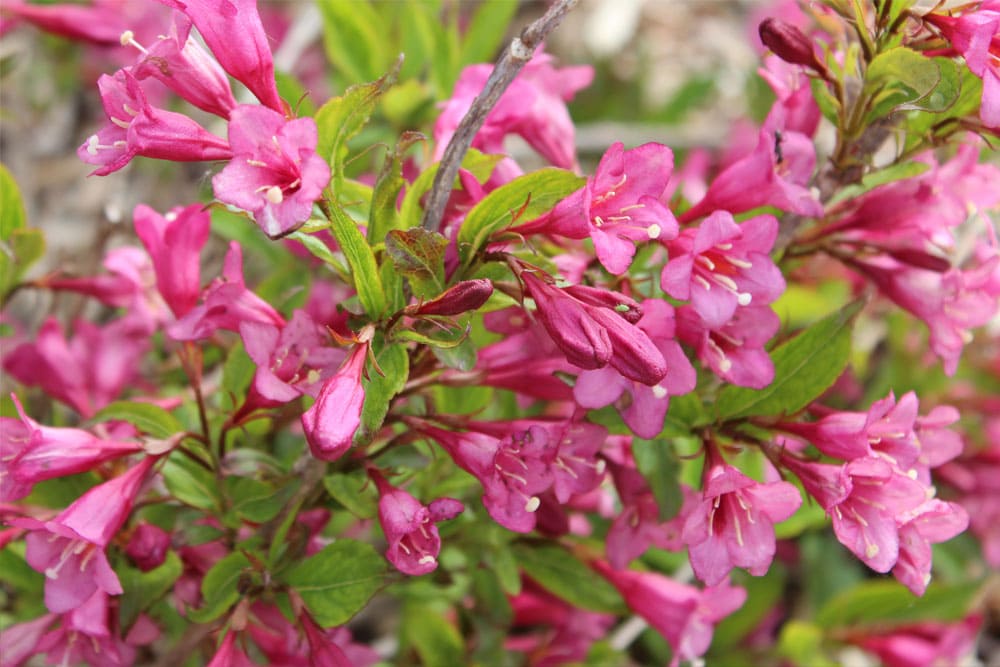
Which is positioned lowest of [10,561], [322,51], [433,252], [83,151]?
[322,51]

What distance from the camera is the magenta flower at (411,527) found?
64.9 inches

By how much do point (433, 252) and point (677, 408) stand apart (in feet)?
2.16

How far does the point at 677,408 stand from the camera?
6.32ft

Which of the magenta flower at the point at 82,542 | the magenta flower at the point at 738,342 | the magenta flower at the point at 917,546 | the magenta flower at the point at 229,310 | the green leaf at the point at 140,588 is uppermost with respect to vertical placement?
the magenta flower at the point at 229,310

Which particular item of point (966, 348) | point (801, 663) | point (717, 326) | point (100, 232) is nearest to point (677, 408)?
point (717, 326)

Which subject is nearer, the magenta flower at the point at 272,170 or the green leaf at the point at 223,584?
the magenta flower at the point at 272,170

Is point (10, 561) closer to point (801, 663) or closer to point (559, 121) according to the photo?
point (559, 121)

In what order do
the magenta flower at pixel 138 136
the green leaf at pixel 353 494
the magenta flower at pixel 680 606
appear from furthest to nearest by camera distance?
the magenta flower at pixel 680 606, the green leaf at pixel 353 494, the magenta flower at pixel 138 136

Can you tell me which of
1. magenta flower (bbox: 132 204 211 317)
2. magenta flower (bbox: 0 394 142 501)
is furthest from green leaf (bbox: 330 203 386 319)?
magenta flower (bbox: 0 394 142 501)

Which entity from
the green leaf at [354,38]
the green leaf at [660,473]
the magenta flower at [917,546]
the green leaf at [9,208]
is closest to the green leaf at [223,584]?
the green leaf at [660,473]

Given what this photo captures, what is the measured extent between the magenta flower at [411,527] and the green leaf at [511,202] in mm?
432

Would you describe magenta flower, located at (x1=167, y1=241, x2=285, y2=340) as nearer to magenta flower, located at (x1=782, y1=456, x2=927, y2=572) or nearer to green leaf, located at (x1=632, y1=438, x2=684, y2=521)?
green leaf, located at (x1=632, y1=438, x2=684, y2=521)

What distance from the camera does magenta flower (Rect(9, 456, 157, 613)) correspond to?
A: 1.66 meters

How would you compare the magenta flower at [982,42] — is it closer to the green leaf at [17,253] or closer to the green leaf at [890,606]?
the green leaf at [890,606]
